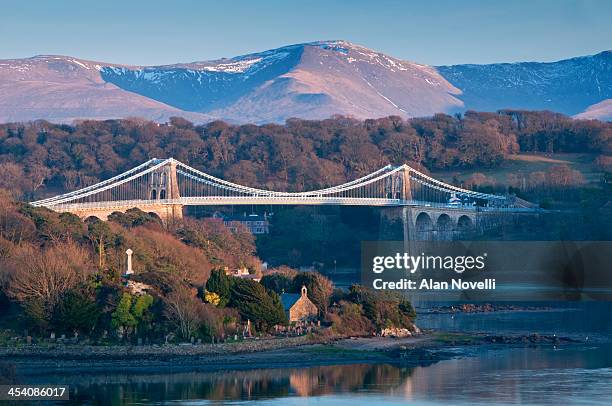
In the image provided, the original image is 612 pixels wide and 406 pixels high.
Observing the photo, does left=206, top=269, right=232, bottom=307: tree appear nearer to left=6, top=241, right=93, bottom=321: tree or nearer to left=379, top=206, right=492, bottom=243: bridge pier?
left=6, top=241, right=93, bottom=321: tree

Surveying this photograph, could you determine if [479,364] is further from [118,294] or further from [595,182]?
[595,182]

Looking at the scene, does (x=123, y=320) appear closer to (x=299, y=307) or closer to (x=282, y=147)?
(x=299, y=307)

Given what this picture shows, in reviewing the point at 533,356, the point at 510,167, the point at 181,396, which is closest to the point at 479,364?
the point at 533,356

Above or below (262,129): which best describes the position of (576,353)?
below

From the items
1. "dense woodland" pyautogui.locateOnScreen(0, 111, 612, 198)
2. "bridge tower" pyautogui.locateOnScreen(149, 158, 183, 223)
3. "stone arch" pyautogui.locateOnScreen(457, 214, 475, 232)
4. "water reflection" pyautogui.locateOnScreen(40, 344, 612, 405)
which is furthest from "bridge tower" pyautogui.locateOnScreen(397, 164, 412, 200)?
"water reflection" pyautogui.locateOnScreen(40, 344, 612, 405)

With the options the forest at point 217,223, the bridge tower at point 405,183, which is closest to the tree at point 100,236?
the forest at point 217,223
